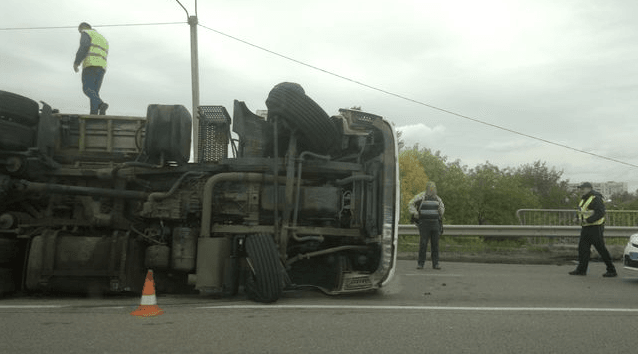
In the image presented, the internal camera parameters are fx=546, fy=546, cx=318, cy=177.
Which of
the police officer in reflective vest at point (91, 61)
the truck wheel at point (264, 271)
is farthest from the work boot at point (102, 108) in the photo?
the truck wheel at point (264, 271)

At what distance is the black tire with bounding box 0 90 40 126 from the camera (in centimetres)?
603

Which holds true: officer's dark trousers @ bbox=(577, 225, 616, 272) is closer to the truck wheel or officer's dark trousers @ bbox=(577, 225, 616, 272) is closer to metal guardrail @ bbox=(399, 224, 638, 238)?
metal guardrail @ bbox=(399, 224, 638, 238)

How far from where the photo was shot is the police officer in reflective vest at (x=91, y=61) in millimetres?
7957

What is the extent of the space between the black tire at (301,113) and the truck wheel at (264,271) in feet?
4.14

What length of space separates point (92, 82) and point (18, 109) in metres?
2.05

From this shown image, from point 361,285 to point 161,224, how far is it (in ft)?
7.97

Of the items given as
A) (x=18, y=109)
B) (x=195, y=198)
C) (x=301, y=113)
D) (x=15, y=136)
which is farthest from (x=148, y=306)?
(x=18, y=109)

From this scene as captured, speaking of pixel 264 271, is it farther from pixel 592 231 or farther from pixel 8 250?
pixel 592 231

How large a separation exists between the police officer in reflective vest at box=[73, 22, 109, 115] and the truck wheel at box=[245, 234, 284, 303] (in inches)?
147

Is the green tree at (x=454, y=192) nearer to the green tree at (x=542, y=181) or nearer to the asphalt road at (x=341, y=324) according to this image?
the green tree at (x=542, y=181)

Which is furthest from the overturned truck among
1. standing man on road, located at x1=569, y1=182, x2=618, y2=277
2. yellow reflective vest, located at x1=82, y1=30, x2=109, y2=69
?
standing man on road, located at x1=569, y1=182, x2=618, y2=277

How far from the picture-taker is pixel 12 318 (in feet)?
15.5

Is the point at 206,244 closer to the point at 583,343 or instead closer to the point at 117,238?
the point at 117,238

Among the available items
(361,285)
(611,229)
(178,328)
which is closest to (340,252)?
(361,285)
